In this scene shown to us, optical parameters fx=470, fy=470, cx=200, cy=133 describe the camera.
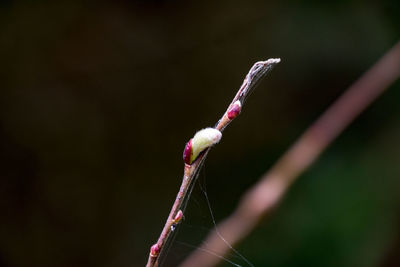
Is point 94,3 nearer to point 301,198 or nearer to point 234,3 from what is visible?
point 234,3

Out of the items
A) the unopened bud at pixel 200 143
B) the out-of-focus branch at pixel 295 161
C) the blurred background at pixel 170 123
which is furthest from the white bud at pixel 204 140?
the blurred background at pixel 170 123

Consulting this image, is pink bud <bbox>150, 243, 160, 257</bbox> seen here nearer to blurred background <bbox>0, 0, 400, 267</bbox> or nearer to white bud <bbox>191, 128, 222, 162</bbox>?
white bud <bbox>191, 128, 222, 162</bbox>

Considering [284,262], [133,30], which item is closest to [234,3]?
[133,30]

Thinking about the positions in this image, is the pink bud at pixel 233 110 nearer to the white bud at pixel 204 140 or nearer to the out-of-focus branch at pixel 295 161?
the white bud at pixel 204 140

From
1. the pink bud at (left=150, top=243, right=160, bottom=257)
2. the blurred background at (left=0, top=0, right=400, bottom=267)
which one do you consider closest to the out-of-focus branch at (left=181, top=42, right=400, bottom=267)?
the blurred background at (left=0, top=0, right=400, bottom=267)

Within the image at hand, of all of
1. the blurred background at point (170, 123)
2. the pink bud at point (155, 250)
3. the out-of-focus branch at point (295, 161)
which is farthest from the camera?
the blurred background at point (170, 123)
